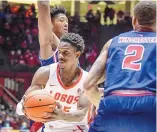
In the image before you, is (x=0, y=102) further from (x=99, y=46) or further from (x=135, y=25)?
(x=135, y=25)

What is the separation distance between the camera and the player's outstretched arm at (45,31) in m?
4.58

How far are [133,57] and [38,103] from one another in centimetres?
97

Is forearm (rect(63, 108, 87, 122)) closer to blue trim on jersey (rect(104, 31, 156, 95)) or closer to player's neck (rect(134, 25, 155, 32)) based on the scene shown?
blue trim on jersey (rect(104, 31, 156, 95))

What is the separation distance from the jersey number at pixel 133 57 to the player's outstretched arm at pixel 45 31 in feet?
5.15

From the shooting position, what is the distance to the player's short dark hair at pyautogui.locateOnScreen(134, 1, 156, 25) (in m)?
3.17

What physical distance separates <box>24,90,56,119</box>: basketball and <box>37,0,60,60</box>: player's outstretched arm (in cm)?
91

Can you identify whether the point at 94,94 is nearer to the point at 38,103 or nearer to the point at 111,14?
the point at 38,103

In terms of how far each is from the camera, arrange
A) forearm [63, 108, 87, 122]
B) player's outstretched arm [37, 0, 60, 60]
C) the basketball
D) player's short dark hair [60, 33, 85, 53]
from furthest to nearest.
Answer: player's outstretched arm [37, 0, 60, 60] < player's short dark hair [60, 33, 85, 53] < forearm [63, 108, 87, 122] < the basketball

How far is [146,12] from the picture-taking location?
3178 mm

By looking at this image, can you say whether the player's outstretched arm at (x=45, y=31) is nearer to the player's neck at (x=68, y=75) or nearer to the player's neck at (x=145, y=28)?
the player's neck at (x=68, y=75)

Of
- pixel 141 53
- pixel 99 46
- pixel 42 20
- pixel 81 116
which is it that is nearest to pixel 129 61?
pixel 141 53

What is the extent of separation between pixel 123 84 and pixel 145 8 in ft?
1.70

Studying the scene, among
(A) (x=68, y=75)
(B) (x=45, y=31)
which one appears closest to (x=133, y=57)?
(A) (x=68, y=75)

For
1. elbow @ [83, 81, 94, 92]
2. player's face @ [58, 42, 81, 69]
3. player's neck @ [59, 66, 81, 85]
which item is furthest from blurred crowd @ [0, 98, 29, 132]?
elbow @ [83, 81, 94, 92]
